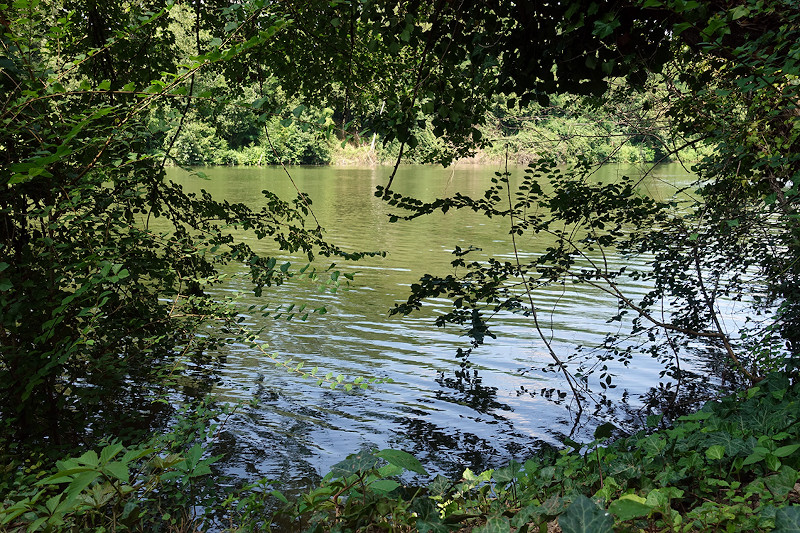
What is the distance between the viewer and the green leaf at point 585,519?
1.85 m

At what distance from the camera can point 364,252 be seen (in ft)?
16.1

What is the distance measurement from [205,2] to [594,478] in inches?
273

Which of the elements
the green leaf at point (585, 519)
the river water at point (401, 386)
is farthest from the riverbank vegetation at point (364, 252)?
the river water at point (401, 386)

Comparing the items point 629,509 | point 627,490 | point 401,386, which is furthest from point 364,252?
point 629,509

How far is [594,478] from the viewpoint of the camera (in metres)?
2.81

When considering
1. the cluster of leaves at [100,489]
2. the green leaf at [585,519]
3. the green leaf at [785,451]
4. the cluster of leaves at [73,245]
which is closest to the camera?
the green leaf at [585,519]

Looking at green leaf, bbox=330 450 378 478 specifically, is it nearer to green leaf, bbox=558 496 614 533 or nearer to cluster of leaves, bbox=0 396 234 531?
cluster of leaves, bbox=0 396 234 531

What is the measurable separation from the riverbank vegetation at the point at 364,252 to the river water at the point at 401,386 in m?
0.54

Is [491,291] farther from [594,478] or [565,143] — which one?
[594,478]

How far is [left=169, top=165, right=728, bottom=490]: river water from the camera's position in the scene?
5551mm

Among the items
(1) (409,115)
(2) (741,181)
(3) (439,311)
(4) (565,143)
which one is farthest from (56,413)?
(3) (439,311)

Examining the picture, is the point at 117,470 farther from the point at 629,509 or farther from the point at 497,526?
the point at 629,509

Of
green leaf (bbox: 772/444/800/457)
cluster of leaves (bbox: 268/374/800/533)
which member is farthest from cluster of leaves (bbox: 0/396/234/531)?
green leaf (bbox: 772/444/800/457)

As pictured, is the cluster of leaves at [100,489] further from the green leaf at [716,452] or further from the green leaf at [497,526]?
the green leaf at [716,452]
